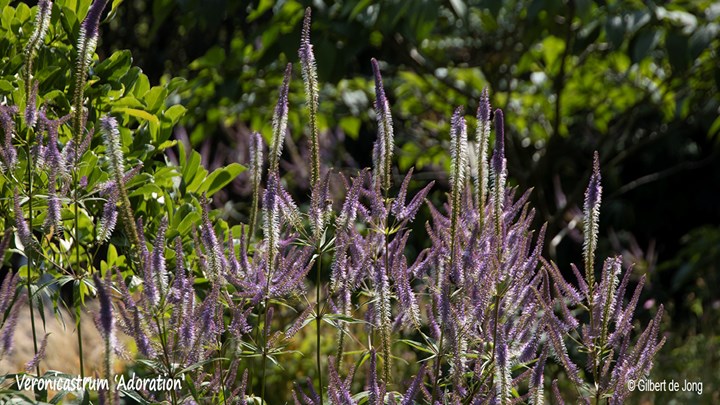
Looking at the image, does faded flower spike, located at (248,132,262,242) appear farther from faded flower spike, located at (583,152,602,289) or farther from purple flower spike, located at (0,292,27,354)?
faded flower spike, located at (583,152,602,289)

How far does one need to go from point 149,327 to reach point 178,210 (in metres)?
0.65

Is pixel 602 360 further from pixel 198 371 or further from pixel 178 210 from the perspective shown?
pixel 178 210

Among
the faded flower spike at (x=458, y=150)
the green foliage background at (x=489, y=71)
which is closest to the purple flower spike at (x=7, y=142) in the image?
the faded flower spike at (x=458, y=150)

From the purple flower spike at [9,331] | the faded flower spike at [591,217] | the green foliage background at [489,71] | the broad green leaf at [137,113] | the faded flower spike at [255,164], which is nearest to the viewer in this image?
the purple flower spike at [9,331]

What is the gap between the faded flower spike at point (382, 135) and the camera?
159cm

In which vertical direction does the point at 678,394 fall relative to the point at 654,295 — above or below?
below

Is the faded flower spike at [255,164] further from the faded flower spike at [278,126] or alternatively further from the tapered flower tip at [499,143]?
the tapered flower tip at [499,143]

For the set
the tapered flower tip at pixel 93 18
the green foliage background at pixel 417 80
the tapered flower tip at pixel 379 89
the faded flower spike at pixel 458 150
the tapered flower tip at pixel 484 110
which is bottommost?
the faded flower spike at pixel 458 150

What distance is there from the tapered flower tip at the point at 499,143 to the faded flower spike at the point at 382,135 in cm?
19

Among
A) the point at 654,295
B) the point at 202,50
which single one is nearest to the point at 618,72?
the point at 654,295

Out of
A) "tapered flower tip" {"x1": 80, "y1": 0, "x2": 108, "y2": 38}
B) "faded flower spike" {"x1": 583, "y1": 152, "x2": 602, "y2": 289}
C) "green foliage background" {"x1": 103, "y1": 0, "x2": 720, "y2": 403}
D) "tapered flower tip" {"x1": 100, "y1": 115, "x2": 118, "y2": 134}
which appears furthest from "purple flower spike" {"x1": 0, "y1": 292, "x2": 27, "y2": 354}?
"green foliage background" {"x1": 103, "y1": 0, "x2": 720, "y2": 403}

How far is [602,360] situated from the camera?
1.70m

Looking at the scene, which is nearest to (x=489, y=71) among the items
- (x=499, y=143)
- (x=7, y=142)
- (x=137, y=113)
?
(x=137, y=113)

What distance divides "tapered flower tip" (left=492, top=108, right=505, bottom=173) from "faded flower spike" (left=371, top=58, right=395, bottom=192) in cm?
19
